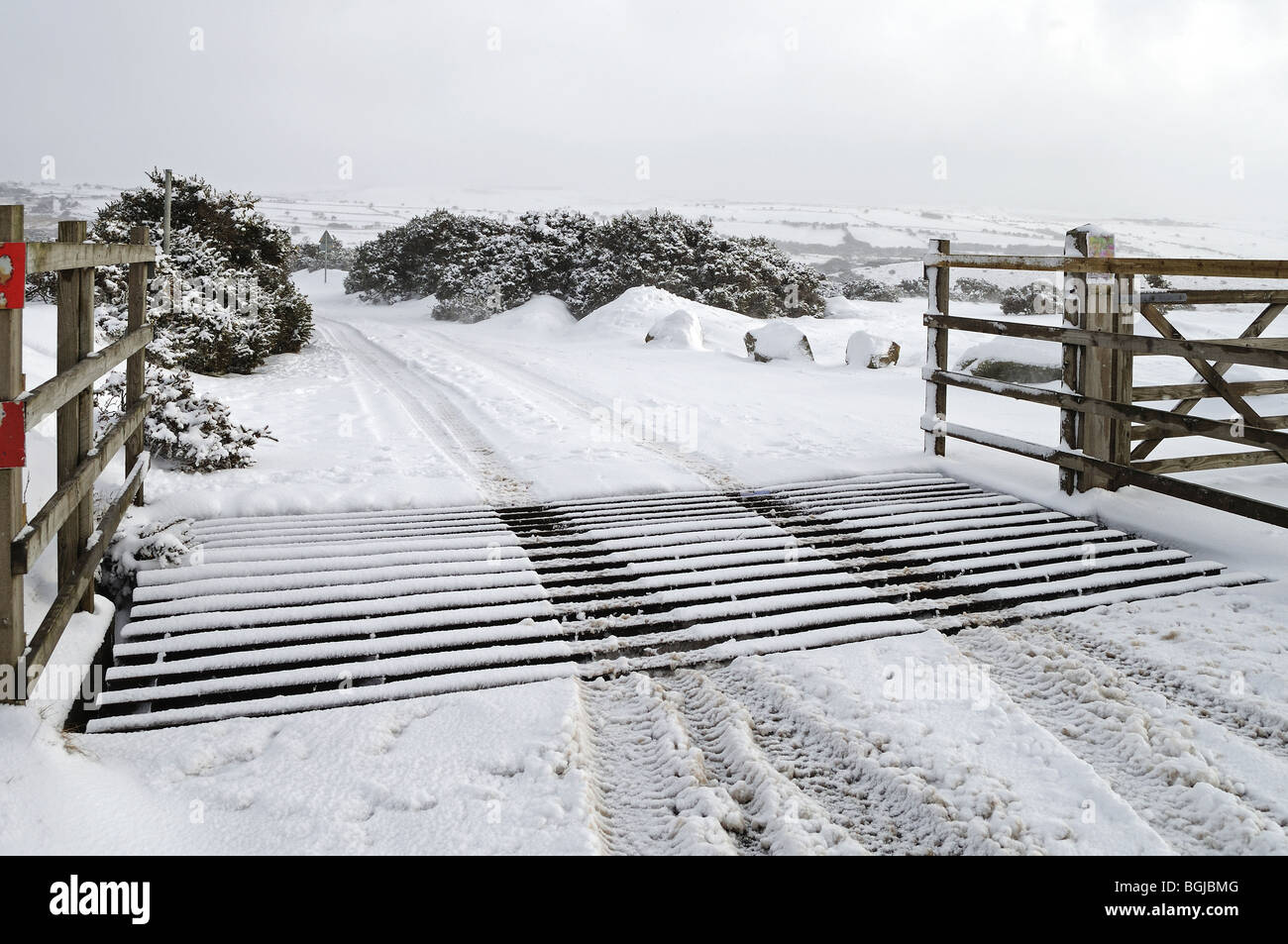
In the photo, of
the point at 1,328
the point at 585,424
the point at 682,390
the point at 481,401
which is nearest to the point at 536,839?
the point at 1,328

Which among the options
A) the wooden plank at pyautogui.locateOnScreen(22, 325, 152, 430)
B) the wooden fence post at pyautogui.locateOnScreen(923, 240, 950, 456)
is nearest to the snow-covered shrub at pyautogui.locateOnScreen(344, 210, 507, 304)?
the wooden fence post at pyautogui.locateOnScreen(923, 240, 950, 456)

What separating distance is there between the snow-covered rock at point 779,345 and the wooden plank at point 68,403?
523 inches

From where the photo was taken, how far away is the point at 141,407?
572 centimetres

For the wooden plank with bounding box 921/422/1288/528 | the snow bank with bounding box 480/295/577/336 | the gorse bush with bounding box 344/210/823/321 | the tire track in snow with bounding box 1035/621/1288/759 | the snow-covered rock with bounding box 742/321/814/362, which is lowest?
the tire track in snow with bounding box 1035/621/1288/759

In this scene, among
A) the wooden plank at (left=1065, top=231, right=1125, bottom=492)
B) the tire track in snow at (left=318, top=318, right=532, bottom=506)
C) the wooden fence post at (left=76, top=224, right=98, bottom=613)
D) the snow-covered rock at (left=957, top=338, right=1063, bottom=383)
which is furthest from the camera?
the snow-covered rock at (left=957, top=338, right=1063, bottom=383)

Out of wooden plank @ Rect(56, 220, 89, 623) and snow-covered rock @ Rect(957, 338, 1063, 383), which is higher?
snow-covered rock @ Rect(957, 338, 1063, 383)

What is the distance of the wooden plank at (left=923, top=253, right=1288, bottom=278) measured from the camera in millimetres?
4746

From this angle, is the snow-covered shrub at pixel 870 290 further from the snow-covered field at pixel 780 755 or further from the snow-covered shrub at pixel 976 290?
the snow-covered field at pixel 780 755

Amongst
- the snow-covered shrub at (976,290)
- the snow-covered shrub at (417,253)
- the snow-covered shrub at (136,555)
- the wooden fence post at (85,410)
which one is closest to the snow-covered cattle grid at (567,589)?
the snow-covered shrub at (136,555)

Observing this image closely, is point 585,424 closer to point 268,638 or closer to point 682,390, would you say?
point 682,390

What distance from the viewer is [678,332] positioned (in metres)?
18.5

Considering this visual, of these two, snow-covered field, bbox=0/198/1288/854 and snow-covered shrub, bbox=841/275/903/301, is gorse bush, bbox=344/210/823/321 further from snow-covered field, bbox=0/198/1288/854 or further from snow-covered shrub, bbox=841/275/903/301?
snow-covered field, bbox=0/198/1288/854

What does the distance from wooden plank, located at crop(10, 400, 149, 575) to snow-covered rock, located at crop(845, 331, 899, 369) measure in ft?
40.7

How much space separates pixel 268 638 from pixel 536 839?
194 centimetres
